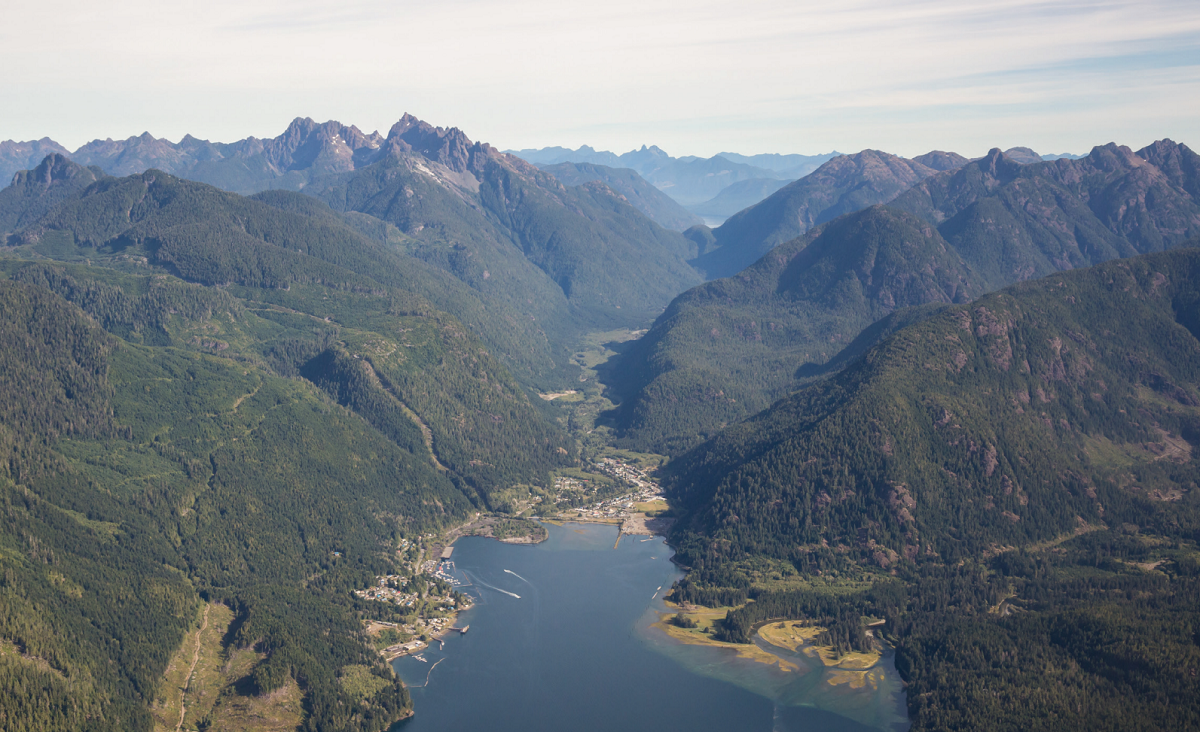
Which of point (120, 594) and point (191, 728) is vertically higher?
point (120, 594)

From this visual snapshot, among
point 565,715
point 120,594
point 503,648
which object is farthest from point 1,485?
point 565,715

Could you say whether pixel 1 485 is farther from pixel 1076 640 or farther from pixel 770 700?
pixel 1076 640

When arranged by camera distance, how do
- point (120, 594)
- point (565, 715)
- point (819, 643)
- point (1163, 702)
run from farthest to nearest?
point (819, 643)
point (120, 594)
point (565, 715)
point (1163, 702)

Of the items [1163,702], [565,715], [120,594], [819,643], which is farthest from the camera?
[819,643]

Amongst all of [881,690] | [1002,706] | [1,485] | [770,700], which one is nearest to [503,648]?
[770,700]

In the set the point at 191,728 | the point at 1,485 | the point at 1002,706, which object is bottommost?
the point at 191,728

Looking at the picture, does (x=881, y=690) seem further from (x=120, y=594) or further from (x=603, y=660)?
(x=120, y=594)

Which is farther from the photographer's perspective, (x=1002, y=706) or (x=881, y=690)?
(x=881, y=690)

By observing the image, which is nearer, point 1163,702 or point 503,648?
point 1163,702

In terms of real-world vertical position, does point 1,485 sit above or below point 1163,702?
above
